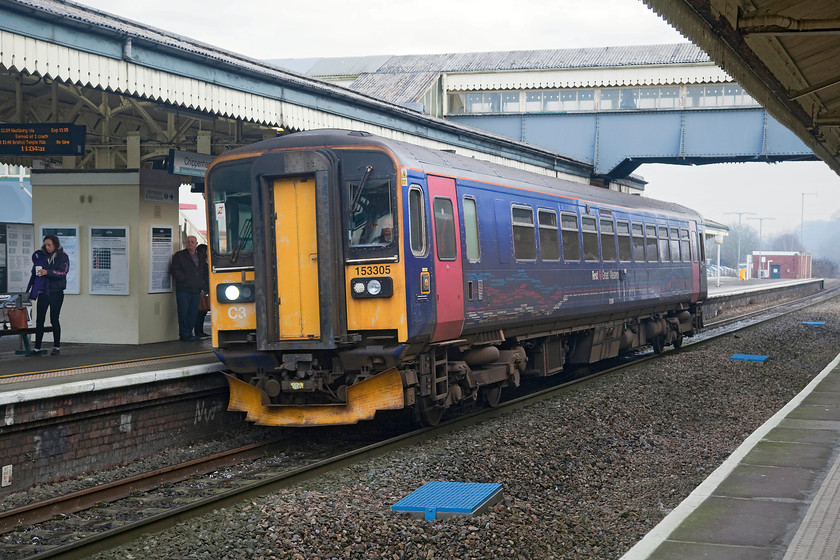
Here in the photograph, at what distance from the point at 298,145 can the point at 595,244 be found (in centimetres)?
649

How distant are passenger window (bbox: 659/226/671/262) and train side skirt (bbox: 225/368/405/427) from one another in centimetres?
1011

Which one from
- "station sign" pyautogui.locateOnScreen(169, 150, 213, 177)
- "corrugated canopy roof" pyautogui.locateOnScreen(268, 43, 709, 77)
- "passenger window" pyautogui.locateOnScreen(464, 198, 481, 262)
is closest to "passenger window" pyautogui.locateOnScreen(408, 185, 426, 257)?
"passenger window" pyautogui.locateOnScreen(464, 198, 481, 262)

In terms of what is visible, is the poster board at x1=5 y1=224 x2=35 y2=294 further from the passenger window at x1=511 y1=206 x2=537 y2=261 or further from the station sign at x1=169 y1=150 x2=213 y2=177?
the passenger window at x1=511 y1=206 x2=537 y2=261

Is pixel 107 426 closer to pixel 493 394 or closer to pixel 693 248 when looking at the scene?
pixel 493 394

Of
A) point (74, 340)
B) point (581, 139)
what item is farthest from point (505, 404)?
point (581, 139)

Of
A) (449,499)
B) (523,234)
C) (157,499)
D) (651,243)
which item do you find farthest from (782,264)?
(157,499)

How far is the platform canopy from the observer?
743cm

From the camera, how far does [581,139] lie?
95.9 ft

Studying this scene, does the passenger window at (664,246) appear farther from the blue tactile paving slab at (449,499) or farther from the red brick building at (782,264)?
the red brick building at (782,264)

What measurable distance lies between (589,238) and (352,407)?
6.21 meters

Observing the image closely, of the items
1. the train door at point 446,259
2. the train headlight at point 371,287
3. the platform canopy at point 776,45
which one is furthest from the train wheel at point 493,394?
the platform canopy at point 776,45

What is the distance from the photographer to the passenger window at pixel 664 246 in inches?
719

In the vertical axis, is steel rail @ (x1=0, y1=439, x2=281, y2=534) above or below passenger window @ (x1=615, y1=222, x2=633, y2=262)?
below

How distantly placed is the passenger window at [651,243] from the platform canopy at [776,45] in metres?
4.69
